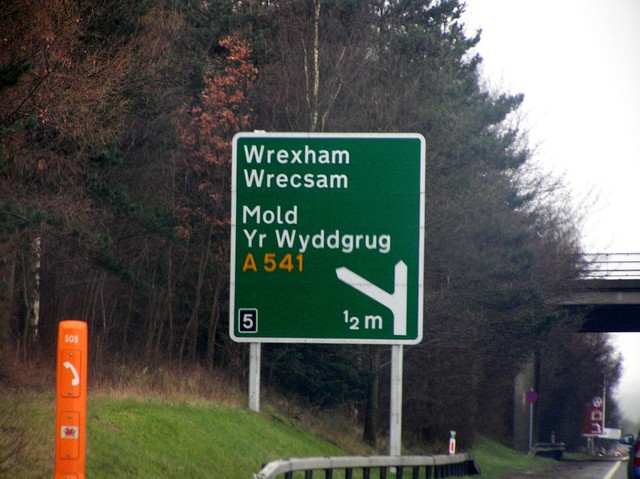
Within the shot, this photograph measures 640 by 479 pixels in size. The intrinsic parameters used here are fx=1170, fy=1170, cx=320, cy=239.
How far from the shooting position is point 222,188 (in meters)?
33.9

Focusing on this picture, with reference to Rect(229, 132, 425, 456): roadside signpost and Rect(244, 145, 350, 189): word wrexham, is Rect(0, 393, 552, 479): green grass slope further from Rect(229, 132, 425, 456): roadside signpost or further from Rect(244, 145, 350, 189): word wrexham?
Rect(244, 145, 350, 189): word wrexham

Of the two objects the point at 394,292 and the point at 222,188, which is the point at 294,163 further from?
the point at 222,188

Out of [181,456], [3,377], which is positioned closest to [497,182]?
[3,377]

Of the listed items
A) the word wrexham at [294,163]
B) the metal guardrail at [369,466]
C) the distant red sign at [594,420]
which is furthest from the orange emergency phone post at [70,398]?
the distant red sign at [594,420]

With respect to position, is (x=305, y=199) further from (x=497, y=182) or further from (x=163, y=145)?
(x=497, y=182)

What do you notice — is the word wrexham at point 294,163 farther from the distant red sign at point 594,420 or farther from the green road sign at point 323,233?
the distant red sign at point 594,420

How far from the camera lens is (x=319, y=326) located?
1703 cm

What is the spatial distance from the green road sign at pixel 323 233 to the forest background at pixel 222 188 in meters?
7.26

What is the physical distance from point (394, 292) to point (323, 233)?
4.42 ft

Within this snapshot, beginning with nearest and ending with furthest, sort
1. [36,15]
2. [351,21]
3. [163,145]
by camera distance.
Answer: [36,15], [163,145], [351,21]

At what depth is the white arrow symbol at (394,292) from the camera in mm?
16672

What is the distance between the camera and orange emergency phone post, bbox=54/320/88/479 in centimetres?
890

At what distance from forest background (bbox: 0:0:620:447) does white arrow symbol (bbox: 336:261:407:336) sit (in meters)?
8.48

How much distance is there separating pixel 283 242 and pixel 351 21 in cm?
2167
